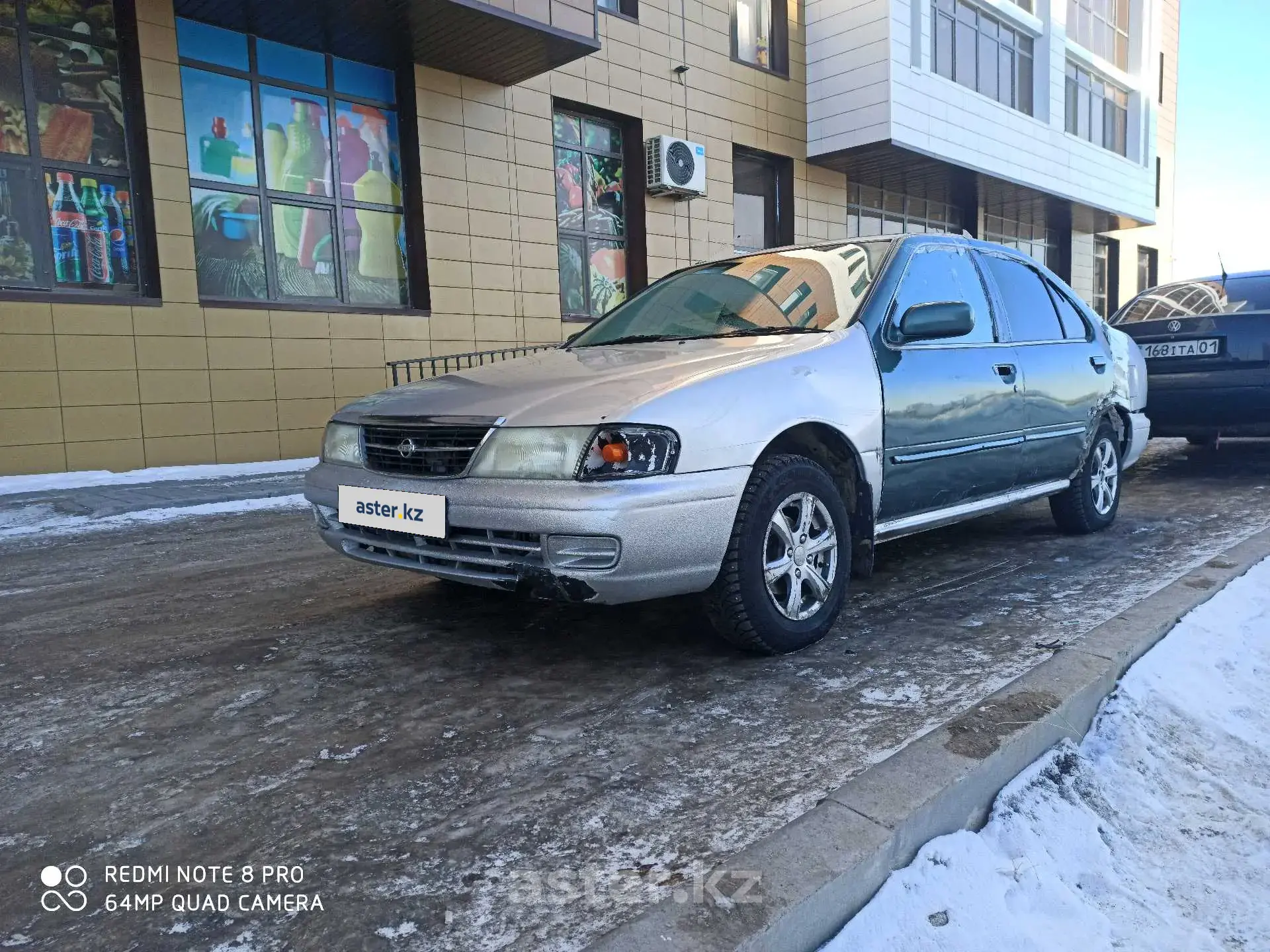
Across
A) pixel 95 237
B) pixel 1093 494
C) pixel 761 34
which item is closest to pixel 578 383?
pixel 1093 494

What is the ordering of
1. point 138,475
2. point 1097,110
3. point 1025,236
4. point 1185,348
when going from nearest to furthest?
point 1185,348 → point 138,475 → point 1097,110 → point 1025,236

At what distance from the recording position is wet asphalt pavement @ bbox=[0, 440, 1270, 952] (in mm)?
1694

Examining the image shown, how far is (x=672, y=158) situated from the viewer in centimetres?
1212

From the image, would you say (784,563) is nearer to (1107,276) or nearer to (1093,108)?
(1093,108)

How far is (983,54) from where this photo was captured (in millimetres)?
15938

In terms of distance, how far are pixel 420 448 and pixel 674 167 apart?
10285 millimetres

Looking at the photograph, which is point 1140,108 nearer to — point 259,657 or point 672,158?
point 672,158

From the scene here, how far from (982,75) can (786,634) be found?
54.0ft

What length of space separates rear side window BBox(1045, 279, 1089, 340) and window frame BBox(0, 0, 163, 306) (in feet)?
25.4

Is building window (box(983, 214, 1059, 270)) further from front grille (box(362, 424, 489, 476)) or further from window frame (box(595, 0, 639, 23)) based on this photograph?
front grille (box(362, 424, 489, 476))

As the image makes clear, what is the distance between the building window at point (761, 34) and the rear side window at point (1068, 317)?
10.3 meters

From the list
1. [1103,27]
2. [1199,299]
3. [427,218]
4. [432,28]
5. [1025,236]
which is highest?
[1103,27]

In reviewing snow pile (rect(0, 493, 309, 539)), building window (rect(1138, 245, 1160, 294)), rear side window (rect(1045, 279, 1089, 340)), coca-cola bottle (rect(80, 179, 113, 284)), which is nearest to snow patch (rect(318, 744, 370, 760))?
snow pile (rect(0, 493, 309, 539))

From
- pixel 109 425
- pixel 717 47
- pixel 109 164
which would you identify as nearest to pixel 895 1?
pixel 717 47
